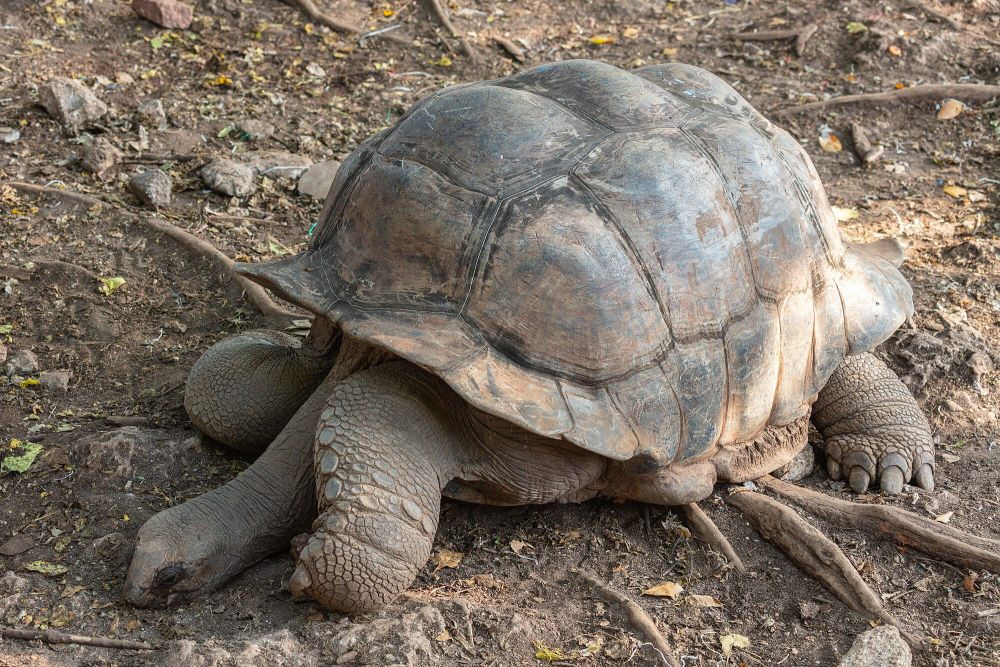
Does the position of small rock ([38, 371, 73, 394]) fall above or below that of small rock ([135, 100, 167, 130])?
below

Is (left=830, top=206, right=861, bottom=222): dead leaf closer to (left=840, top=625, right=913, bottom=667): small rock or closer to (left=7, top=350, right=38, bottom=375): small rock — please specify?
(left=840, top=625, right=913, bottom=667): small rock

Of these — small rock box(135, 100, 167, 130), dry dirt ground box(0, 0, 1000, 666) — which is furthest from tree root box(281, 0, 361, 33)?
small rock box(135, 100, 167, 130)

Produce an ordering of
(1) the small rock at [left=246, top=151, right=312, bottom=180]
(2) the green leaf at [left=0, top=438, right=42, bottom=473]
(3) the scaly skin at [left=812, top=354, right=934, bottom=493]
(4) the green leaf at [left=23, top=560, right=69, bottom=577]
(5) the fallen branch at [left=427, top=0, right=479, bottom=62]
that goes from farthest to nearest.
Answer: (5) the fallen branch at [left=427, top=0, right=479, bottom=62]
(1) the small rock at [left=246, top=151, right=312, bottom=180]
(3) the scaly skin at [left=812, top=354, right=934, bottom=493]
(2) the green leaf at [left=0, top=438, right=42, bottom=473]
(4) the green leaf at [left=23, top=560, right=69, bottom=577]

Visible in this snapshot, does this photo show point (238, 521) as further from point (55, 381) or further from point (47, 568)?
point (55, 381)

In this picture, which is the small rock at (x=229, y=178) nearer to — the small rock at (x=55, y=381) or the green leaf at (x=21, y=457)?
the small rock at (x=55, y=381)

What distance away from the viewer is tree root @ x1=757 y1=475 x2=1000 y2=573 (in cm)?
359

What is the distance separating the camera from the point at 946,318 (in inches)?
193

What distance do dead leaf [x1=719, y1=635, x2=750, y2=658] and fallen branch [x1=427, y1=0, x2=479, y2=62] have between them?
5.49m

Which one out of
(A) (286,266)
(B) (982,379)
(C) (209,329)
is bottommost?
(C) (209,329)

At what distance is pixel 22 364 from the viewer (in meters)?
4.32

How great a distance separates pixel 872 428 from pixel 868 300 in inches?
22.4

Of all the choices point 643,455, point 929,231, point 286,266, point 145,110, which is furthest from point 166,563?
point 929,231

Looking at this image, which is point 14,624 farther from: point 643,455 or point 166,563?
point 643,455

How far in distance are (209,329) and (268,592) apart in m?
1.82
